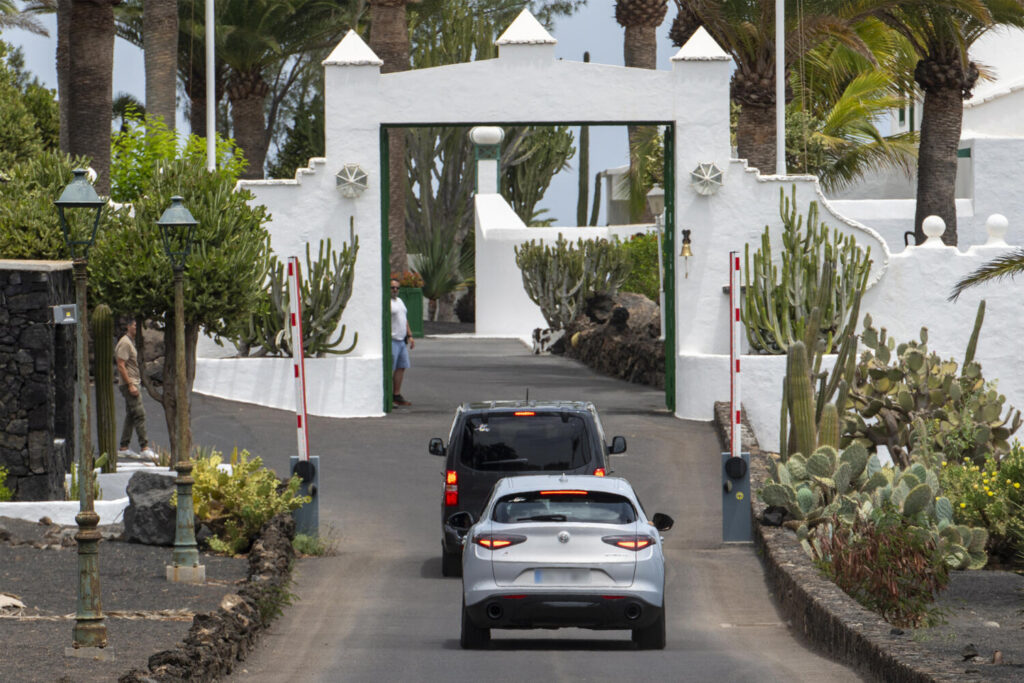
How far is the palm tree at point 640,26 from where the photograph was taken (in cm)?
3588

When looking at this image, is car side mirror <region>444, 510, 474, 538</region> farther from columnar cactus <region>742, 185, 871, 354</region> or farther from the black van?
columnar cactus <region>742, 185, 871, 354</region>

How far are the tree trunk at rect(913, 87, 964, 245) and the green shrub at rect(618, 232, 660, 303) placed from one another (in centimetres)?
1247

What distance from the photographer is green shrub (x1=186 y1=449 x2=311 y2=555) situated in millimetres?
16359

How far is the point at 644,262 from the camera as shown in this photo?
42500 millimetres

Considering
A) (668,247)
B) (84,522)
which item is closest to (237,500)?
(84,522)

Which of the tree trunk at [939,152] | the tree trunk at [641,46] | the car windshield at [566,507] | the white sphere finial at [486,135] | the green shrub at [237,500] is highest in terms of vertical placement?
the tree trunk at [641,46]

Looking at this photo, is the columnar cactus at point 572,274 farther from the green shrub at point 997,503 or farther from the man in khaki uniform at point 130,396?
the green shrub at point 997,503

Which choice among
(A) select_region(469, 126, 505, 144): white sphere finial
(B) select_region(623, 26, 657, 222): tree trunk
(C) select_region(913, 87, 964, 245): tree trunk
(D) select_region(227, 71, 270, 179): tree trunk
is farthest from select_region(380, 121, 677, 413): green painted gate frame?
(A) select_region(469, 126, 505, 144): white sphere finial

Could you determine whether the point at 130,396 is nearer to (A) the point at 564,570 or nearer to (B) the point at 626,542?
(A) the point at 564,570

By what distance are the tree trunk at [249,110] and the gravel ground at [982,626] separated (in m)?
27.7

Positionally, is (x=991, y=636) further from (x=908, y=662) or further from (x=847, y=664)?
(x=908, y=662)

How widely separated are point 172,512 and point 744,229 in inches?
455

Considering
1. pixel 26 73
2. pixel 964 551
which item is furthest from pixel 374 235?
pixel 26 73

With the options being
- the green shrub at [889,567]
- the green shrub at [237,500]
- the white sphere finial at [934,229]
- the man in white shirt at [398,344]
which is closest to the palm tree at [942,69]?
the white sphere finial at [934,229]
